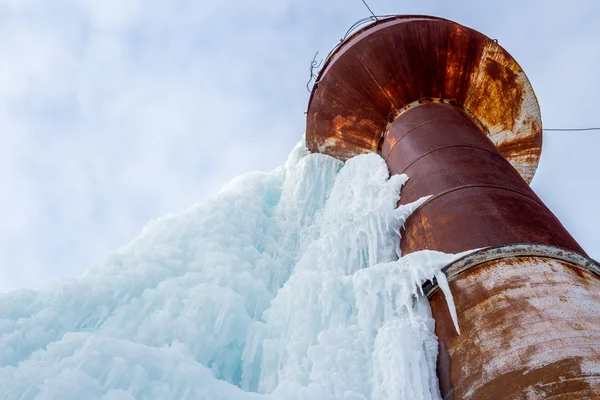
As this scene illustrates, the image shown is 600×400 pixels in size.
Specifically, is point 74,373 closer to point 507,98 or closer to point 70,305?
point 70,305

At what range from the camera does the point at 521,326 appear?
3486 millimetres

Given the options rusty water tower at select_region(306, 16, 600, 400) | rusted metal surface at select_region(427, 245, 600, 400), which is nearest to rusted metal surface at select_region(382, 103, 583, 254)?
rusty water tower at select_region(306, 16, 600, 400)

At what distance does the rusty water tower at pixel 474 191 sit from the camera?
335cm

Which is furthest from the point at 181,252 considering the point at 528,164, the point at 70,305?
the point at 528,164

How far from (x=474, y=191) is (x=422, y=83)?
317cm

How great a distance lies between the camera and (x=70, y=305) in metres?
6.33

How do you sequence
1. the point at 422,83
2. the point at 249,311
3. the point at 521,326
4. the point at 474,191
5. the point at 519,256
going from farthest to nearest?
the point at 422,83 < the point at 249,311 < the point at 474,191 < the point at 519,256 < the point at 521,326

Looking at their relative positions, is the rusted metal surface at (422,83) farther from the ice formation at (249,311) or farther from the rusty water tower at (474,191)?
the ice formation at (249,311)

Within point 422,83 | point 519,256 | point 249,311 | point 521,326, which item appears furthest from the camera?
point 422,83

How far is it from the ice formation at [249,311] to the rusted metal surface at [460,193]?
1.03ft

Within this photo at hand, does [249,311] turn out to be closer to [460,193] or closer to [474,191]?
[460,193]

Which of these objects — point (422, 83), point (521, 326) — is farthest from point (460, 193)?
point (422, 83)

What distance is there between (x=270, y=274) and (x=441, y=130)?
154 inches

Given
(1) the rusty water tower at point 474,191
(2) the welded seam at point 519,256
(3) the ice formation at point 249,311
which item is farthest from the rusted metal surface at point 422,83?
(2) the welded seam at point 519,256
